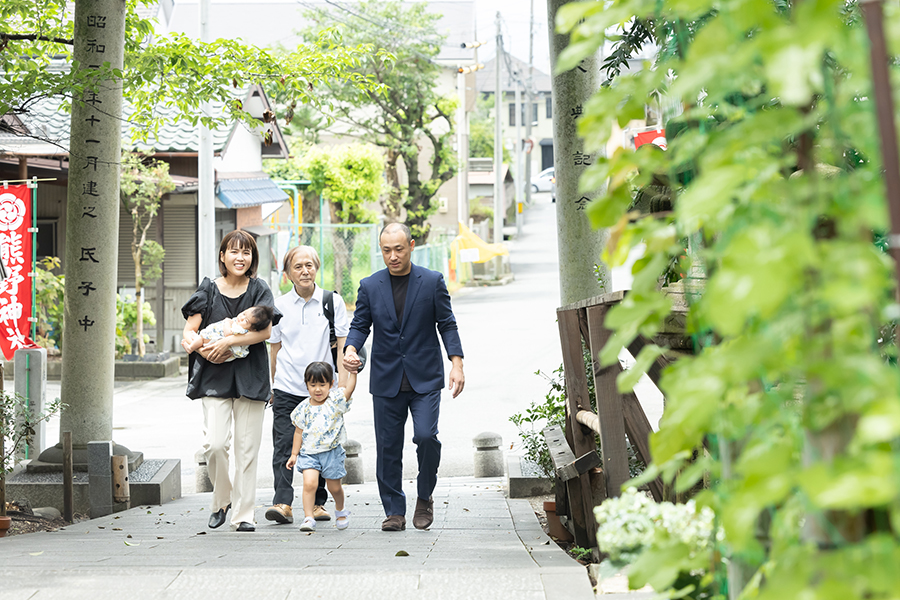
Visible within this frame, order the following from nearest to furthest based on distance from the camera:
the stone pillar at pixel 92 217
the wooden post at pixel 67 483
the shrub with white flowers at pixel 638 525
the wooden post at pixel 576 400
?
the shrub with white flowers at pixel 638 525 < the wooden post at pixel 576 400 < the wooden post at pixel 67 483 < the stone pillar at pixel 92 217

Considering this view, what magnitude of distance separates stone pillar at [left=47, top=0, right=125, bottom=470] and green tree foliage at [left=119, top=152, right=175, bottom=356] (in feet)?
28.6

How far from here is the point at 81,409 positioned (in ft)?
25.0

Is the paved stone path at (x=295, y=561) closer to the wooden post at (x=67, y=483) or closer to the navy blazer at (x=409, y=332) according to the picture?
the wooden post at (x=67, y=483)

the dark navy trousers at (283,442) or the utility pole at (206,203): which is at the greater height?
the utility pole at (206,203)

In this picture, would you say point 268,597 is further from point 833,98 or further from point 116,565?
point 833,98

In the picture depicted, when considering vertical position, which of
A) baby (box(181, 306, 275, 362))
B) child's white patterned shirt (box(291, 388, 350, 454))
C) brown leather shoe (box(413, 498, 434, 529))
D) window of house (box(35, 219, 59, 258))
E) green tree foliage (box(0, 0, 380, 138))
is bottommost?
brown leather shoe (box(413, 498, 434, 529))

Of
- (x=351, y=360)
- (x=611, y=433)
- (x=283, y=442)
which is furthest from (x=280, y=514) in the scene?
(x=611, y=433)

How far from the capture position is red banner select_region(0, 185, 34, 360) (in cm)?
1027

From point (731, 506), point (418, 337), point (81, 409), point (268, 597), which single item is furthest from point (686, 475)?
point (81, 409)

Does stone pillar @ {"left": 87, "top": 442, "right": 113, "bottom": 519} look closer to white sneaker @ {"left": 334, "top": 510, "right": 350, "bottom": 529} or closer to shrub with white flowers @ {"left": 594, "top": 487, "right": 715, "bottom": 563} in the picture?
white sneaker @ {"left": 334, "top": 510, "right": 350, "bottom": 529}

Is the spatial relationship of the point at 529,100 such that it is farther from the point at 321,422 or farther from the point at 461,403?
the point at 321,422

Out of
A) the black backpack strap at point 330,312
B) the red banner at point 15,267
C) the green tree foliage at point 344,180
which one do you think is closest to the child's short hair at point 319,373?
the black backpack strap at point 330,312

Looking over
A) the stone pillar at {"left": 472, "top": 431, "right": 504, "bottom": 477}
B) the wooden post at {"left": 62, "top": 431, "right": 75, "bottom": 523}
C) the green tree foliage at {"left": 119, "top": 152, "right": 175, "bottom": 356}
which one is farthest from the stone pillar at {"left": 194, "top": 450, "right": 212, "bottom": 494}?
the green tree foliage at {"left": 119, "top": 152, "right": 175, "bottom": 356}

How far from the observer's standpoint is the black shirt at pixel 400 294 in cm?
597
